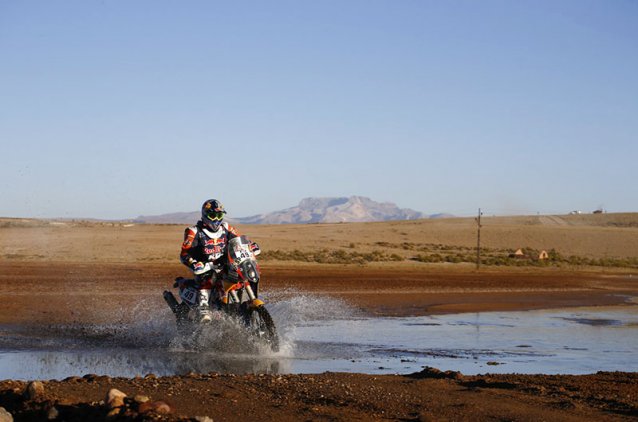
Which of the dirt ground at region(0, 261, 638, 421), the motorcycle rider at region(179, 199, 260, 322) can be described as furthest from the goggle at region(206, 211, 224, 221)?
the dirt ground at region(0, 261, 638, 421)

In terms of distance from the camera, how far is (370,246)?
2276 inches

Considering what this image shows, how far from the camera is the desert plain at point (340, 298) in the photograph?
805 cm

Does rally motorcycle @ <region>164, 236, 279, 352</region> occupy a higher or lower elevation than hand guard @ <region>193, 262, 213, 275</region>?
lower

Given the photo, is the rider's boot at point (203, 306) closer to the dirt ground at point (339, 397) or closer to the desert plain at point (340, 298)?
the desert plain at point (340, 298)

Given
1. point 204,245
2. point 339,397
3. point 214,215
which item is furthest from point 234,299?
point 339,397

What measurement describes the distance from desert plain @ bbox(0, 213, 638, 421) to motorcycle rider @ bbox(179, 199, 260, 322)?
282 cm

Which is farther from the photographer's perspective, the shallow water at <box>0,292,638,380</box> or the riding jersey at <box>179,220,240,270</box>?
the riding jersey at <box>179,220,240,270</box>

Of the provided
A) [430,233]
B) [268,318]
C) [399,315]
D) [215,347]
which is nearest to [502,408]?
[268,318]

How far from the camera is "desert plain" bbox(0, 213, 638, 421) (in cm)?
805

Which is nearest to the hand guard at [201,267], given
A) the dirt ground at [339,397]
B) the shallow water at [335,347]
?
the shallow water at [335,347]

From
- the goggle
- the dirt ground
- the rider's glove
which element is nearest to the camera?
the dirt ground

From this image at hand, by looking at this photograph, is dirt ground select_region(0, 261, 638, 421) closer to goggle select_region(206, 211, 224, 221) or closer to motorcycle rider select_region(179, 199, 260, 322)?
motorcycle rider select_region(179, 199, 260, 322)

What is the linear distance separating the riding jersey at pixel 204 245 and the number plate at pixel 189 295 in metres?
0.38

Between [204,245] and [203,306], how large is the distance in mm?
890
